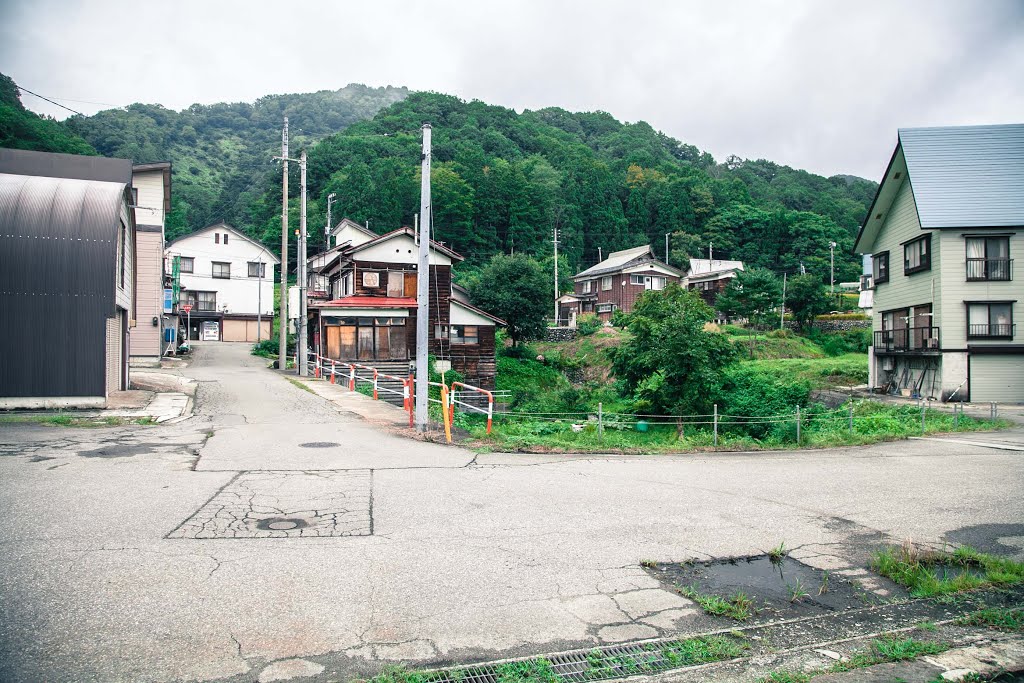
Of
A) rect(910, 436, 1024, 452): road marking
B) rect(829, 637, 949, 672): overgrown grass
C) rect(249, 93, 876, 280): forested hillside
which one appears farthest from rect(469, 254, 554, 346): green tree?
rect(829, 637, 949, 672): overgrown grass

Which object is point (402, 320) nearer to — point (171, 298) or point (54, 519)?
point (171, 298)

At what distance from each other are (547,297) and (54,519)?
40333 millimetres

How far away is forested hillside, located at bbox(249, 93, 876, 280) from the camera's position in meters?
64.6


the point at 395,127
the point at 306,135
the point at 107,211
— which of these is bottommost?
the point at 107,211

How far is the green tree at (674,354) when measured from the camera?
727 inches

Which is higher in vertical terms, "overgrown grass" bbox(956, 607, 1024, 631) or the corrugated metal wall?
the corrugated metal wall

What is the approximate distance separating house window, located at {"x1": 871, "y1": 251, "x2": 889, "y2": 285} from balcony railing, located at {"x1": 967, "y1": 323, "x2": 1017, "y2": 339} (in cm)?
571

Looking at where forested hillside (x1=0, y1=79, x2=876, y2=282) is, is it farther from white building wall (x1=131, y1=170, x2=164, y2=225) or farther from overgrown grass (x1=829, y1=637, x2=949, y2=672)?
overgrown grass (x1=829, y1=637, x2=949, y2=672)

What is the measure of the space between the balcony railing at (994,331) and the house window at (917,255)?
10.3ft

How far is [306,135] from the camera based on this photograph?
116 meters

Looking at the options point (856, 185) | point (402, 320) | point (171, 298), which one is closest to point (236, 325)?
point (171, 298)

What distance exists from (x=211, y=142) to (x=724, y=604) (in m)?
104

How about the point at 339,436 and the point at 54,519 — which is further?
the point at 339,436

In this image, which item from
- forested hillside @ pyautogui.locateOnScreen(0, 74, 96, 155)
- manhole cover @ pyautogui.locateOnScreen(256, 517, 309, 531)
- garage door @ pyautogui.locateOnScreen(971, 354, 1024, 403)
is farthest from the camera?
forested hillside @ pyautogui.locateOnScreen(0, 74, 96, 155)
